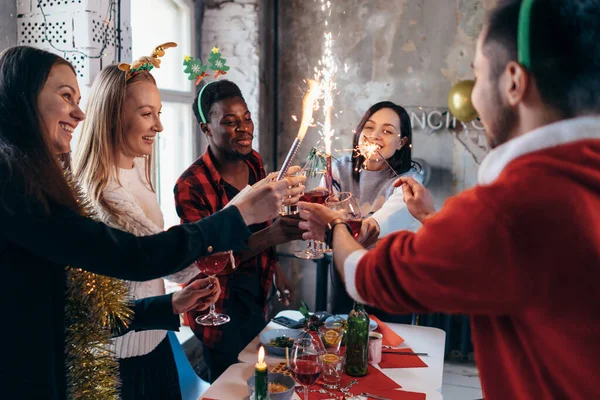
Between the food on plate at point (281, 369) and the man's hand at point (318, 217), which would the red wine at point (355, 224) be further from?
the food on plate at point (281, 369)

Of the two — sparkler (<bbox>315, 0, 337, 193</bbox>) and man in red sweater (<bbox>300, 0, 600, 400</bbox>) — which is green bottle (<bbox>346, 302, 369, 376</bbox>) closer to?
man in red sweater (<bbox>300, 0, 600, 400</bbox>)

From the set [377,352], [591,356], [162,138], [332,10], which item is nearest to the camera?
[591,356]

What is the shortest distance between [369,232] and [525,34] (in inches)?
49.7

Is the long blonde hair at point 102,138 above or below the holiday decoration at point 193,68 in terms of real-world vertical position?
below

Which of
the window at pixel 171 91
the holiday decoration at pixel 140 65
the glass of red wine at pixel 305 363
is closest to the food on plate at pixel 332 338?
the glass of red wine at pixel 305 363

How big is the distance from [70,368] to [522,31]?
1.21 m

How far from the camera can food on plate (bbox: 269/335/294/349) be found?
71.4 inches

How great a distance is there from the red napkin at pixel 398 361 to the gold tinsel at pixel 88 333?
2.87 ft

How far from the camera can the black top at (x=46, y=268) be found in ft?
3.59

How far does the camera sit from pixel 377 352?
174 centimetres

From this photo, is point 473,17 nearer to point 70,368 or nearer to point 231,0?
point 231,0

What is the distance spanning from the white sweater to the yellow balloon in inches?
84.3

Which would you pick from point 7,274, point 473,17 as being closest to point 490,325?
point 7,274

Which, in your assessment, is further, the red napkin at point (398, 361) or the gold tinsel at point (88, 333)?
the red napkin at point (398, 361)
